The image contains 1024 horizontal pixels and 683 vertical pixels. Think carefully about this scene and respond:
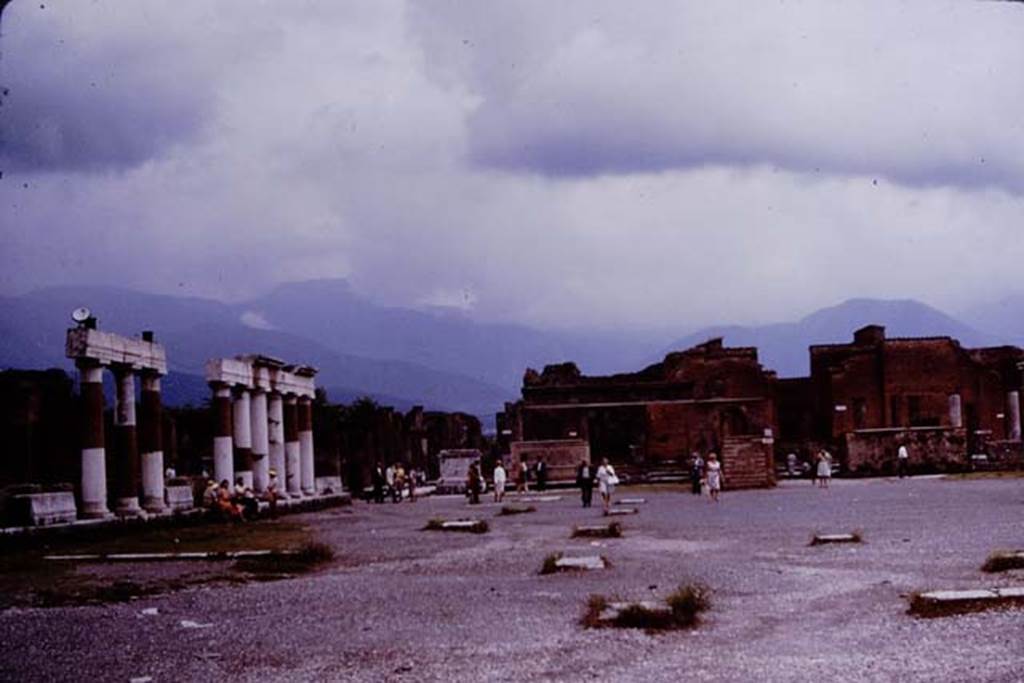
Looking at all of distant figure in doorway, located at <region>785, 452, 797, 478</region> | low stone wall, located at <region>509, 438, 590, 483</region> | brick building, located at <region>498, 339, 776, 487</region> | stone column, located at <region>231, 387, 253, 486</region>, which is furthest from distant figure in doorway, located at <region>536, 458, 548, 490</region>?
stone column, located at <region>231, 387, 253, 486</region>

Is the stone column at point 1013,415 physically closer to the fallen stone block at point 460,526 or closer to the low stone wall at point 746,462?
the low stone wall at point 746,462

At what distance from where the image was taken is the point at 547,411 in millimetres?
65062

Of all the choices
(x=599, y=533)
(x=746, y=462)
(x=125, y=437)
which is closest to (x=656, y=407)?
(x=746, y=462)

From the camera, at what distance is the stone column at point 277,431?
132 ft

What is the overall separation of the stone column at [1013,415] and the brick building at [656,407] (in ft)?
37.1

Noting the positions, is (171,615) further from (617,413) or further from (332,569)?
(617,413)

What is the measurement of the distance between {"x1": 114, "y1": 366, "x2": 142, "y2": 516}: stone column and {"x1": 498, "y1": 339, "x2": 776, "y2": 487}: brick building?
32.8 meters

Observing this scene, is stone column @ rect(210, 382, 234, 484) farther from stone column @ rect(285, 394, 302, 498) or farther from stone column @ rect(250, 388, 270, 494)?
stone column @ rect(285, 394, 302, 498)

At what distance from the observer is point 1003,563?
13680 millimetres

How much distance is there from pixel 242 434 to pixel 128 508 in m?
9.74

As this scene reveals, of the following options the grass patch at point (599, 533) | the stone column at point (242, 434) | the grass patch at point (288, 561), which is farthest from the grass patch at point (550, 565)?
the stone column at point (242, 434)

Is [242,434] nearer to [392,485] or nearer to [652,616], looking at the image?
[392,485]

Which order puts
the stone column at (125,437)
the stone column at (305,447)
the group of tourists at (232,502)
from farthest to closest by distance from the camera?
the stone column at (305,447) → the group of tourists at (232,502) → the stone column at (125,437)

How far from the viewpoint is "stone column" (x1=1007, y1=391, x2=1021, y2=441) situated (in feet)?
209
